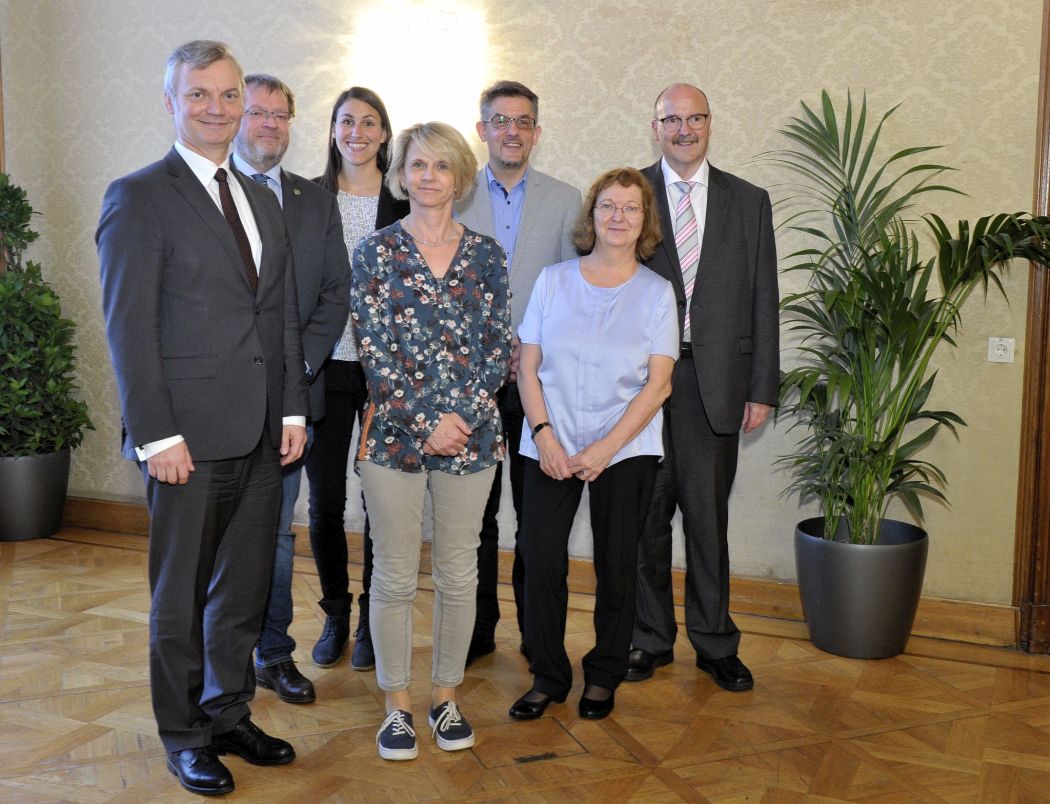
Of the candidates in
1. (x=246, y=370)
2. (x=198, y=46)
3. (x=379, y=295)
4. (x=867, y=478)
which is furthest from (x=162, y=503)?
(x=867, y=478)

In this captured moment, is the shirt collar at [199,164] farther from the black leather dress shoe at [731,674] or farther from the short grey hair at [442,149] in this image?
the black leather dress shoe at [731,674]

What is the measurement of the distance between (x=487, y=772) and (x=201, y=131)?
1738mm

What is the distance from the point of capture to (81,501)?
5.29 meters

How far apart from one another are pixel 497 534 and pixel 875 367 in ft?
4.71

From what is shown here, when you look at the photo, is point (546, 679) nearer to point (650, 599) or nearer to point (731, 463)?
point (650, 599)

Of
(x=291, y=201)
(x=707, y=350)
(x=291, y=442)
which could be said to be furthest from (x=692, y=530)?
(x=291, y=201)

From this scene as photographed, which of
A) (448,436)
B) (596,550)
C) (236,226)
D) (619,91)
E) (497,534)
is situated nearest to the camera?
(236,226)

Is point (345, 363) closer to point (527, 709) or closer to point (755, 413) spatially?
point (527, 709)

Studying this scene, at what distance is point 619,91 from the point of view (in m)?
4.09

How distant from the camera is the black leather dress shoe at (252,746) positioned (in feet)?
8.54

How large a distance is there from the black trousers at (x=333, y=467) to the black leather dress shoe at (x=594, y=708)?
814 millimetres

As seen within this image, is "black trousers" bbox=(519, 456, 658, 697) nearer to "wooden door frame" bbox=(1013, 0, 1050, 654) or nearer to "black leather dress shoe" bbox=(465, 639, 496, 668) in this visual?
"black leather dress shoe" bbox=(465, 639, 496, 668)

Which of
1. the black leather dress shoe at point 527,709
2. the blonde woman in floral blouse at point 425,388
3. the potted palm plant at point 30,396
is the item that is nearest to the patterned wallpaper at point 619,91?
the potted palm plant at point 30,396

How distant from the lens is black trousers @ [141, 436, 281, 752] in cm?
236
